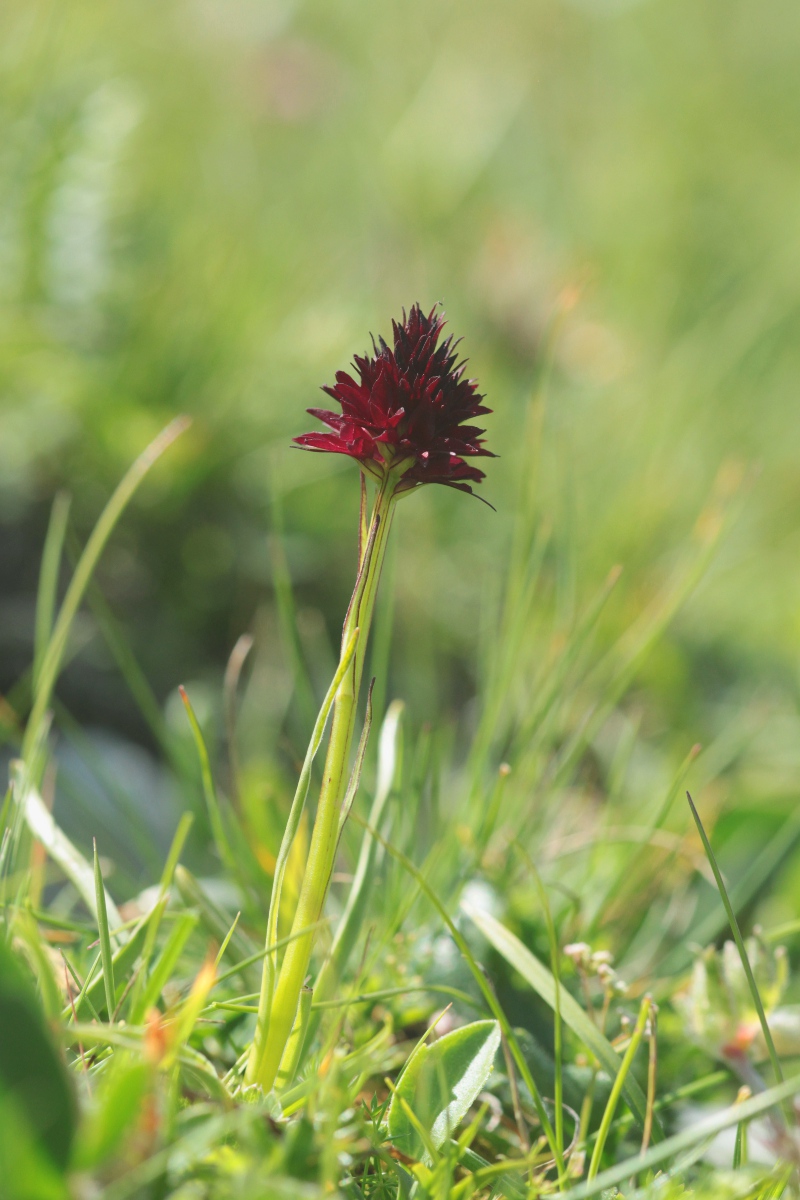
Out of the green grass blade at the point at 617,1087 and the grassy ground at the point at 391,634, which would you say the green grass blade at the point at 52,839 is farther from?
the green grass blade at the point at 617,1087

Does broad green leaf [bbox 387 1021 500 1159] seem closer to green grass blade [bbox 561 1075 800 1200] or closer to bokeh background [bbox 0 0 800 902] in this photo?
green grass blade [bbox 561 1075 800 1200]

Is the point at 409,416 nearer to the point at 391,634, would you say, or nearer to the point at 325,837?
the point at 325,837

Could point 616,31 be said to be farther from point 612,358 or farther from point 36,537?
point 36,537

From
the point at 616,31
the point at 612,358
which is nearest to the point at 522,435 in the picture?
the point at 612,358

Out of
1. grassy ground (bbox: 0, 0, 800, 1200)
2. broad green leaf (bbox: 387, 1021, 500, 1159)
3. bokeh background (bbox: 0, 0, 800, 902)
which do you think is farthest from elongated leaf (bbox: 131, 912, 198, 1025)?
bokeh background (bbox: 0, 0, 800, 902)

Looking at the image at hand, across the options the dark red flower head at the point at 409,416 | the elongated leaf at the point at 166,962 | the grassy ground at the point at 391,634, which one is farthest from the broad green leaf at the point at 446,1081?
the dark red flower head at the point at 409,416

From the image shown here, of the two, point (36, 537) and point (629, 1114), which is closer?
point (629, 1114)

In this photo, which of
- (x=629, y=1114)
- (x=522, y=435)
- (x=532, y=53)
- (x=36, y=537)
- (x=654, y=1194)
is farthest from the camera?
(x=532, y=53)
